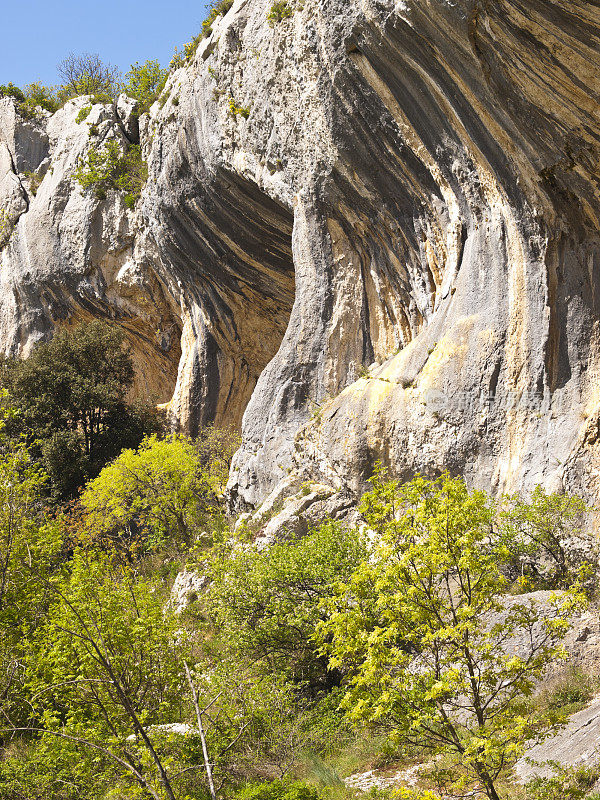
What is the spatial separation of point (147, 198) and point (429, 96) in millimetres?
13916

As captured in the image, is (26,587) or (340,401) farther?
(340,401)

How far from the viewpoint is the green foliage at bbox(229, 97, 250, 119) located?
20311mm

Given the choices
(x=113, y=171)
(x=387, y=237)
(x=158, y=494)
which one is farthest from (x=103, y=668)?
(x=113, y=171)

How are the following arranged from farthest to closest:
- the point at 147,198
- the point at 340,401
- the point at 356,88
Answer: the point at 147,198 < the point at 340,401 < the point at 356,88

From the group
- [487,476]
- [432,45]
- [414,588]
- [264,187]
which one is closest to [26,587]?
[414,588]

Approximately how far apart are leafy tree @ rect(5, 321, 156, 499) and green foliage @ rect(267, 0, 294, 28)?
45.4ft

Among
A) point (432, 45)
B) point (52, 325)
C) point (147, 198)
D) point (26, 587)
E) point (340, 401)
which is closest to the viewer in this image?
point (26, 587)

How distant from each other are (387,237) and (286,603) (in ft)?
30.6

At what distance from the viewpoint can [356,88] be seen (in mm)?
15609

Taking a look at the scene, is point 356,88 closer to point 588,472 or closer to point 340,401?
point 340,401

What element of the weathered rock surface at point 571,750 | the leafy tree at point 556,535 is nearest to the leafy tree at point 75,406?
the leafy tree at point 556,535

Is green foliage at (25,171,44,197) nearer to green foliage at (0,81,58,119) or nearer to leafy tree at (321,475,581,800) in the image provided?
green foliage at (0,81,58,119)

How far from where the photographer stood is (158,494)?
22.2 m

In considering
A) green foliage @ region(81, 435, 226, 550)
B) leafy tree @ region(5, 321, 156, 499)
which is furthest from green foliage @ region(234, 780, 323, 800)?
leafy tree @ region(5, 321, 156, 499)
